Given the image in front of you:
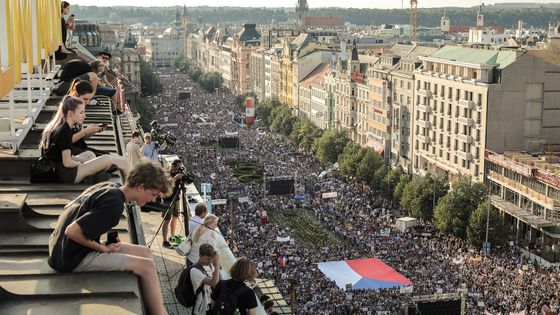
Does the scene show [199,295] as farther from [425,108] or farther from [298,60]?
[298,60]

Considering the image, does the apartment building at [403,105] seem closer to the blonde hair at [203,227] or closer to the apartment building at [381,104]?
A: the apartment building at [381,104]

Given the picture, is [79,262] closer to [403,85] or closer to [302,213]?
[302,213]

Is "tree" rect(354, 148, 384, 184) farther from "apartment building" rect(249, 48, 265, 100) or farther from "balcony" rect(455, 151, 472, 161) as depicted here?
"apartment building" rect(249, 48, 265, 100)

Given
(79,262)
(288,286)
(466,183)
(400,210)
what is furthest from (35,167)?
(400,210)

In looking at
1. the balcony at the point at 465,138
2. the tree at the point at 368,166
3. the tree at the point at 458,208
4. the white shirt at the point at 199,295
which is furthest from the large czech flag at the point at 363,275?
the tree at the point at 368,166

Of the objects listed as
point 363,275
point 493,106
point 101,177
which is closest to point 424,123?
point 493,106
